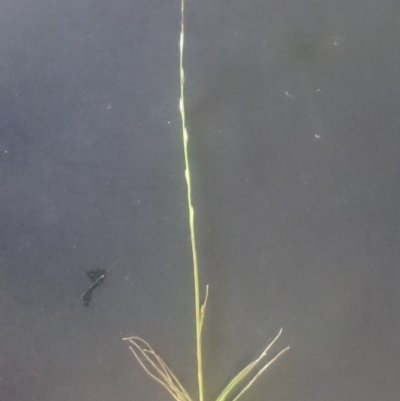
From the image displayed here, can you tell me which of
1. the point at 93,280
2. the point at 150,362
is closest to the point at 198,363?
the point at 150,362

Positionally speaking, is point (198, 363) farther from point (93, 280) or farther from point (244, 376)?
point (93, 280)

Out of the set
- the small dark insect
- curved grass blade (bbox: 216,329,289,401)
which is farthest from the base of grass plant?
the small dark insect

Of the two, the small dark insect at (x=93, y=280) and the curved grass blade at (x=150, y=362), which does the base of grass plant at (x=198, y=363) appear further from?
the small dark insect at (x=93, y=280)

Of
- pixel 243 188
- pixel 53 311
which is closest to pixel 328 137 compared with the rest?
pixel 243 188

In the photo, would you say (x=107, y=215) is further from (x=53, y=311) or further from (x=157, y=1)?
(x=157, y=1)

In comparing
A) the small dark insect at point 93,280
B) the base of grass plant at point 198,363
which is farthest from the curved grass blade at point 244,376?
the small dark insect at point 93,280

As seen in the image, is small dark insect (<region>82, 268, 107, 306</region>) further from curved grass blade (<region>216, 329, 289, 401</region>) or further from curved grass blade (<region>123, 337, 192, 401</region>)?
curved grass blade (<region>216, 329, 289, 401</region>)
